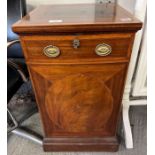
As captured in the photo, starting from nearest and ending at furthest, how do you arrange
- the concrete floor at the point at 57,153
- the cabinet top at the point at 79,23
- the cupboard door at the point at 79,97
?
the cabinet top at the point at 79,23 → the cupboard door at the point at 79,97 → the concrete floor at the point at 57,153

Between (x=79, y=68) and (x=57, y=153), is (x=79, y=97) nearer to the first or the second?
(x=79, y=68)

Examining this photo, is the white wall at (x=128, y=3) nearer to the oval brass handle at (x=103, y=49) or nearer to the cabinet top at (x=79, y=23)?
the cabinet top at (x=79, y=23)

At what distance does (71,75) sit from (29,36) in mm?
261

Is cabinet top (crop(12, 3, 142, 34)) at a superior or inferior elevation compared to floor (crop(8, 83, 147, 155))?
superior

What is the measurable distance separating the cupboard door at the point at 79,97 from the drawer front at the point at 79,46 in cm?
5

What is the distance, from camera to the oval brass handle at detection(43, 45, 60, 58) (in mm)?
763

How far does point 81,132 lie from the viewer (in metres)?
1.09

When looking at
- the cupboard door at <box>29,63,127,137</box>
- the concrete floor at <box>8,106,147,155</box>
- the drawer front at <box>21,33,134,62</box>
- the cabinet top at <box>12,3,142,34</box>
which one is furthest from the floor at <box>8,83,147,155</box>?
the cabinet top at <box>12,3,142,34</box>

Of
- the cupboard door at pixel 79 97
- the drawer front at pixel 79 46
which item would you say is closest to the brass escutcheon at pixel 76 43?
the drawer front at pixel 79 46

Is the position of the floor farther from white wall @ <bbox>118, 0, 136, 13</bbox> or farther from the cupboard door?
white wall @ <bbox>118, 0, 136, 13</bbox>

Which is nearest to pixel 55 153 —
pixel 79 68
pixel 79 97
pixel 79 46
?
pixel 79 97

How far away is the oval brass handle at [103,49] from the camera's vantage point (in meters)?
0.76
